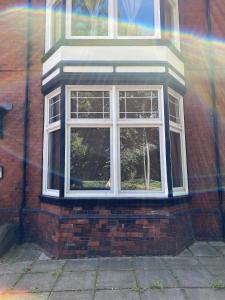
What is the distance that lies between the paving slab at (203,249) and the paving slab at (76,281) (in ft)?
7.34

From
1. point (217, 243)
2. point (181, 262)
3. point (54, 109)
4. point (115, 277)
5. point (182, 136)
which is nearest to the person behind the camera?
point (115, 277)

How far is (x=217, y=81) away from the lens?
6.90 meters

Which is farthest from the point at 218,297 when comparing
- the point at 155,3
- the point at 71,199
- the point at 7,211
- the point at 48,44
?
the point at 48,44

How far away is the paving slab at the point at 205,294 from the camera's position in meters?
3.53

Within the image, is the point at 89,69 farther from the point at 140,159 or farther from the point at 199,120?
the point at 199,120

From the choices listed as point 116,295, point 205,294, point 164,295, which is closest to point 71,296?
point 116,295

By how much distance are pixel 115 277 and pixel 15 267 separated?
1.80 meters

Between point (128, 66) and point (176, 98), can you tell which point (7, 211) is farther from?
point (176, 98)

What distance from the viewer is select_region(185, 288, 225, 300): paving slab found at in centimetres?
353

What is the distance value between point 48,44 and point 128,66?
90.3 inches

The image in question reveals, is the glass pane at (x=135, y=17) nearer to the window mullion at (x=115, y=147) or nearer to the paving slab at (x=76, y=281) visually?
the window mullion at (x=115, y=147)

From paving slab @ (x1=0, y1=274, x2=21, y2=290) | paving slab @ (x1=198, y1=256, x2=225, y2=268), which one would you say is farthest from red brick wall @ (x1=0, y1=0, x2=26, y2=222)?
paving slab @ (x1=198, y1=256, x2=225, y2=268)

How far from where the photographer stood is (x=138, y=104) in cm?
571

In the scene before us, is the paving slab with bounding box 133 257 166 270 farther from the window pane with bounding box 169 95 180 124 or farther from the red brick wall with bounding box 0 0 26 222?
the red brick wall with bounding box 0 0 26 222
